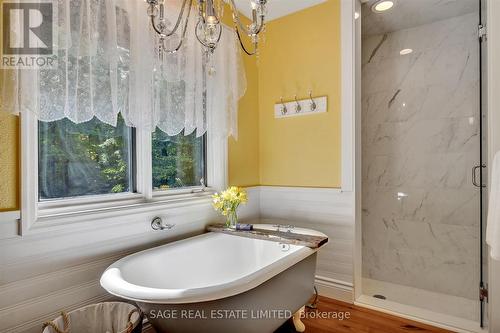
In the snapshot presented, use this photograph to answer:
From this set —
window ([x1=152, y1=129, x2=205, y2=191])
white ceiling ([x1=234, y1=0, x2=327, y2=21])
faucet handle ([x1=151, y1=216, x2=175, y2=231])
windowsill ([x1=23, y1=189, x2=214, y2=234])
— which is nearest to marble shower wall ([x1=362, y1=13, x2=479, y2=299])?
white ceiling ([x1=234, y1=0, x2=327, y2=21])

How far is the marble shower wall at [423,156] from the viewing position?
251 cm

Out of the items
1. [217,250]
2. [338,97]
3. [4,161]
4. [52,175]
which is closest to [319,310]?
[217,250]

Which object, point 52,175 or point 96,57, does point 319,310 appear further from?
point 96,57

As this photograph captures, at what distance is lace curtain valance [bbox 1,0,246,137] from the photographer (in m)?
1.36

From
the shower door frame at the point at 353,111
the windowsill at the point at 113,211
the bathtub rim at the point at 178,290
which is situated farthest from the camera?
the shower door frame at the point at 353,111

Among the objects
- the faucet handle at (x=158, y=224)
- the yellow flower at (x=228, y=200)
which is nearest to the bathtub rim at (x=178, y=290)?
the faucet handle at (x=158, y=224)

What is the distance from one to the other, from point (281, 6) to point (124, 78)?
1.65m

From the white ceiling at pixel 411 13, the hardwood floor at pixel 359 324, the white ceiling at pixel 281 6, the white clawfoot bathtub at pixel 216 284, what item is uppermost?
the white ceiling at pixel 281 6

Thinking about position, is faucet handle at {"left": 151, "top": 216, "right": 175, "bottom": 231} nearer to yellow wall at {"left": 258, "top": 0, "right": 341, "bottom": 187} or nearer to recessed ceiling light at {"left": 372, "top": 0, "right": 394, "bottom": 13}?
yellow wall at {"left": 258, "top": 0, "right": 341, "bottom": 187}

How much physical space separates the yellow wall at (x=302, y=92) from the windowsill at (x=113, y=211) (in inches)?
36.1

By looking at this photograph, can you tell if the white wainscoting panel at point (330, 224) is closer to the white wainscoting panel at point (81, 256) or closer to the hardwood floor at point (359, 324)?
the white wainscoting panel at point (81, 256)

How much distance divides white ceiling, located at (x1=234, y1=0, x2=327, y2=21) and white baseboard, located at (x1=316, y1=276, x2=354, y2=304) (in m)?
2.43

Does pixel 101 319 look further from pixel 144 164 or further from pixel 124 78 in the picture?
pixel 124 78

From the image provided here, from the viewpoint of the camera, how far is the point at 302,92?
2602 mm
